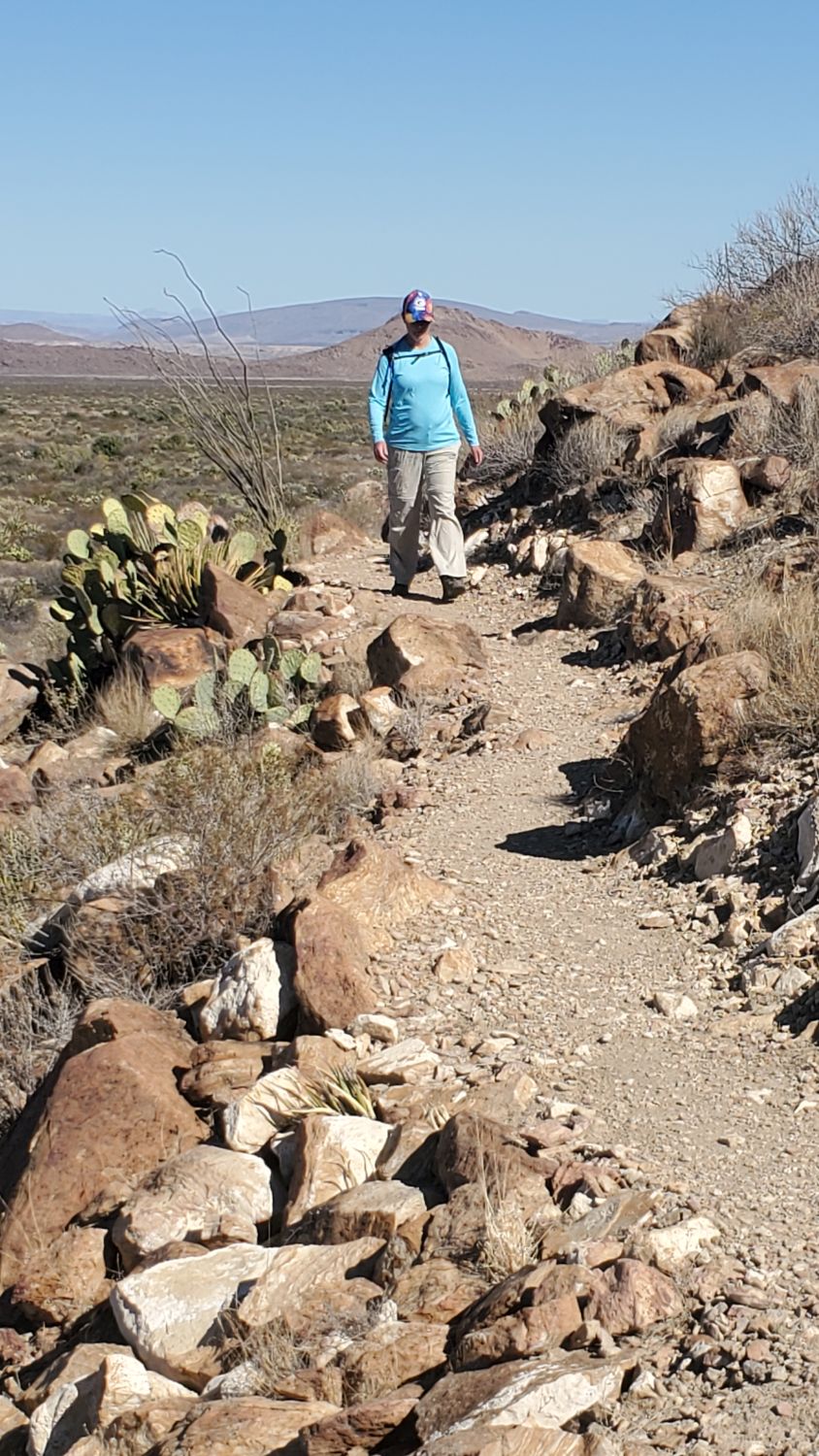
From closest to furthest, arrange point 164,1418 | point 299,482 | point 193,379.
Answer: point 164,1418 → point 193,379 → point 299,482

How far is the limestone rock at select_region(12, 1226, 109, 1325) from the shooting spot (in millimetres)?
4074

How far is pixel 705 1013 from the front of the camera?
441 centimetres

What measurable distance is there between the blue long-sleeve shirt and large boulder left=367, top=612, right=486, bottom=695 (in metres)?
1.43

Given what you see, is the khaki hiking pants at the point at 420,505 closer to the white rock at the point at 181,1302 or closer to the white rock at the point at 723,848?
the white rock at the point at 723,848

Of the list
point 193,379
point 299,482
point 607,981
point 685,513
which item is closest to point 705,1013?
point 607,981

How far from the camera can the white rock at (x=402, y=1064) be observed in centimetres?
434

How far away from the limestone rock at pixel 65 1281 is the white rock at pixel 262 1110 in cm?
45

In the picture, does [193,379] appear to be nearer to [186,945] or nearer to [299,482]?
[186,945]

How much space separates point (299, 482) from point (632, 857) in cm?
2250

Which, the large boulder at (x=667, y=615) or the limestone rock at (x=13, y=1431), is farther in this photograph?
the large boulder at (x=667, y=615)

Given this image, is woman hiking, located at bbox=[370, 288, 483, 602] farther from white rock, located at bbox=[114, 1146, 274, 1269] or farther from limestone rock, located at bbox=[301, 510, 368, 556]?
white rock, located at bbox=[114, 1146, 274, 1269]

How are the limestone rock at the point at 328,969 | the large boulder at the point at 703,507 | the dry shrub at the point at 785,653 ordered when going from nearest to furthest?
the limestone rock at the point at 328,969 → the dry shrub at the point at 785,653 → the large boulder at the point at 703,507

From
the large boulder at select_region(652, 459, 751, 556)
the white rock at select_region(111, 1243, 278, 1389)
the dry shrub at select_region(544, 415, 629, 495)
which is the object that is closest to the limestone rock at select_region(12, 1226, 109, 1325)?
the white rock at select_region(111, 1243, 278, 1389)

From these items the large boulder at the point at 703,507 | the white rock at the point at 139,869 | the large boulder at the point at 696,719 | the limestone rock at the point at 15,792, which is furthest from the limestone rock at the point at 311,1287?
the large boulder at the point at 703,507
